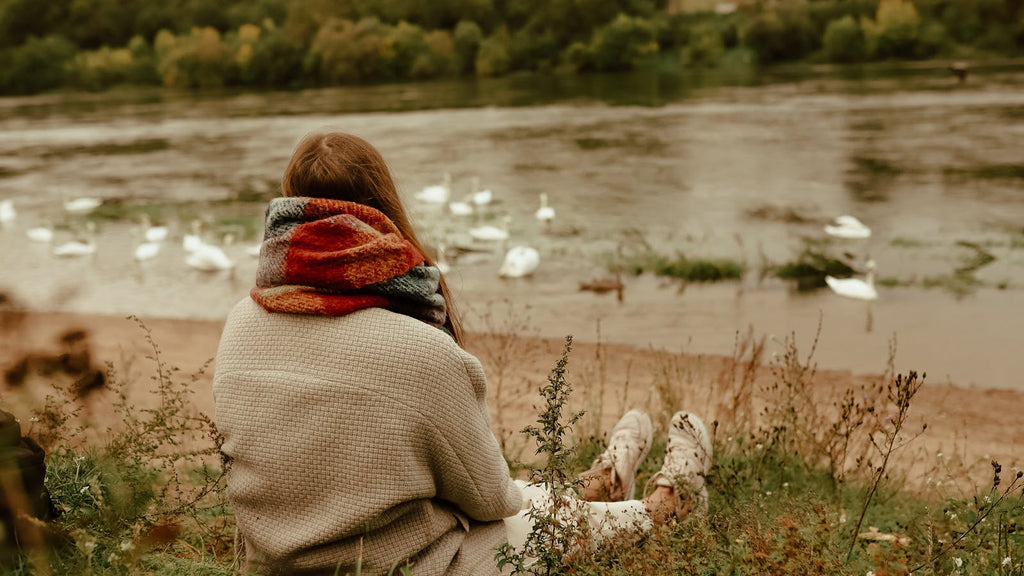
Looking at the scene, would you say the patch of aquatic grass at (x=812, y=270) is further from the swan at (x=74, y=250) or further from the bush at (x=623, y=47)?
the bush at (x=623, y=47)

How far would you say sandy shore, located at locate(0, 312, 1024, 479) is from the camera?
4664mm

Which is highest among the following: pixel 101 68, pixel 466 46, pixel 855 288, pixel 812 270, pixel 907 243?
pixel 466 46

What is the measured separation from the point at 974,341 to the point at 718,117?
20078mm

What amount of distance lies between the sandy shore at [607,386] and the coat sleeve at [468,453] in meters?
1.84

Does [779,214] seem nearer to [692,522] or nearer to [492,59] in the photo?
[692,522]

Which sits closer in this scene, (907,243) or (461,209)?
(907,243)

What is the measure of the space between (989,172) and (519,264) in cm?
1165

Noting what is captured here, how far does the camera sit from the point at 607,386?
21.9ft

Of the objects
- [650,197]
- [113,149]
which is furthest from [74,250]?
[113,149]

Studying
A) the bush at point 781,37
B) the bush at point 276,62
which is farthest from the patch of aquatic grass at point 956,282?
the bush at point 276,62

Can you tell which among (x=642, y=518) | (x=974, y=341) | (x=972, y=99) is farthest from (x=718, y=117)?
(x=642, y=518)

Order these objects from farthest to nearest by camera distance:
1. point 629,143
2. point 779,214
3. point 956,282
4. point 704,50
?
point 704,50 → point 629,143 → point 779,214 → point 956,282

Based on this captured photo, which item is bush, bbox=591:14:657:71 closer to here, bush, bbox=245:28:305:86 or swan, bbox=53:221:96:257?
bush, bbox=245:28:305:86

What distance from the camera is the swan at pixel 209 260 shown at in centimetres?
1239
